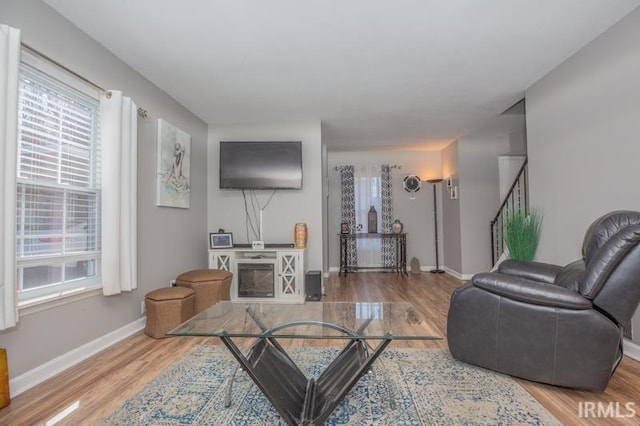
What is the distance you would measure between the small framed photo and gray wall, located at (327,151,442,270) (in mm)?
2641

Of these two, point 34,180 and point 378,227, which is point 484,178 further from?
point 34,180

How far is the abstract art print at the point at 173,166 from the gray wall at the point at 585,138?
3891mm

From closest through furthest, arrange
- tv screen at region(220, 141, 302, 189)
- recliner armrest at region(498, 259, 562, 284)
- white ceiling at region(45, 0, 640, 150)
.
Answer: white ceiling at region(45, 0, 640, 150)
recliner armrest at region(498, 259, 562, 284)
tv screen at region(220, 141, 302, 189)

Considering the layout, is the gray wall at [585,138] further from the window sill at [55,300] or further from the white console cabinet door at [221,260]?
the window sill at [55,300]

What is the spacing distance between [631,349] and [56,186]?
4.20 metres

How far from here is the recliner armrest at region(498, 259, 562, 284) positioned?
7.72ft

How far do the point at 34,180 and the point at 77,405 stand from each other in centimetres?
138

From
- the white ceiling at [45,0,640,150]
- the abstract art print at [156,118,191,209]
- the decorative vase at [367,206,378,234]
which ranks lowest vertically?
the decorative vase at [367,206,378,234]

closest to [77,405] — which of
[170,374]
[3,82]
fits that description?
[170,374]

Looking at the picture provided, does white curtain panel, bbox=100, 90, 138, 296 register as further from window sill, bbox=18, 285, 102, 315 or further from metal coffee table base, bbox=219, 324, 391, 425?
metal coffee table base, bbox=219, 324, 391, 425

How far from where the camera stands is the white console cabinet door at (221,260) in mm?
3982

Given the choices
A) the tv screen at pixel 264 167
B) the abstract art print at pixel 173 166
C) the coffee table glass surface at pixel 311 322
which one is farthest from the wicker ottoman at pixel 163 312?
the tv screen at pixel 264 167
